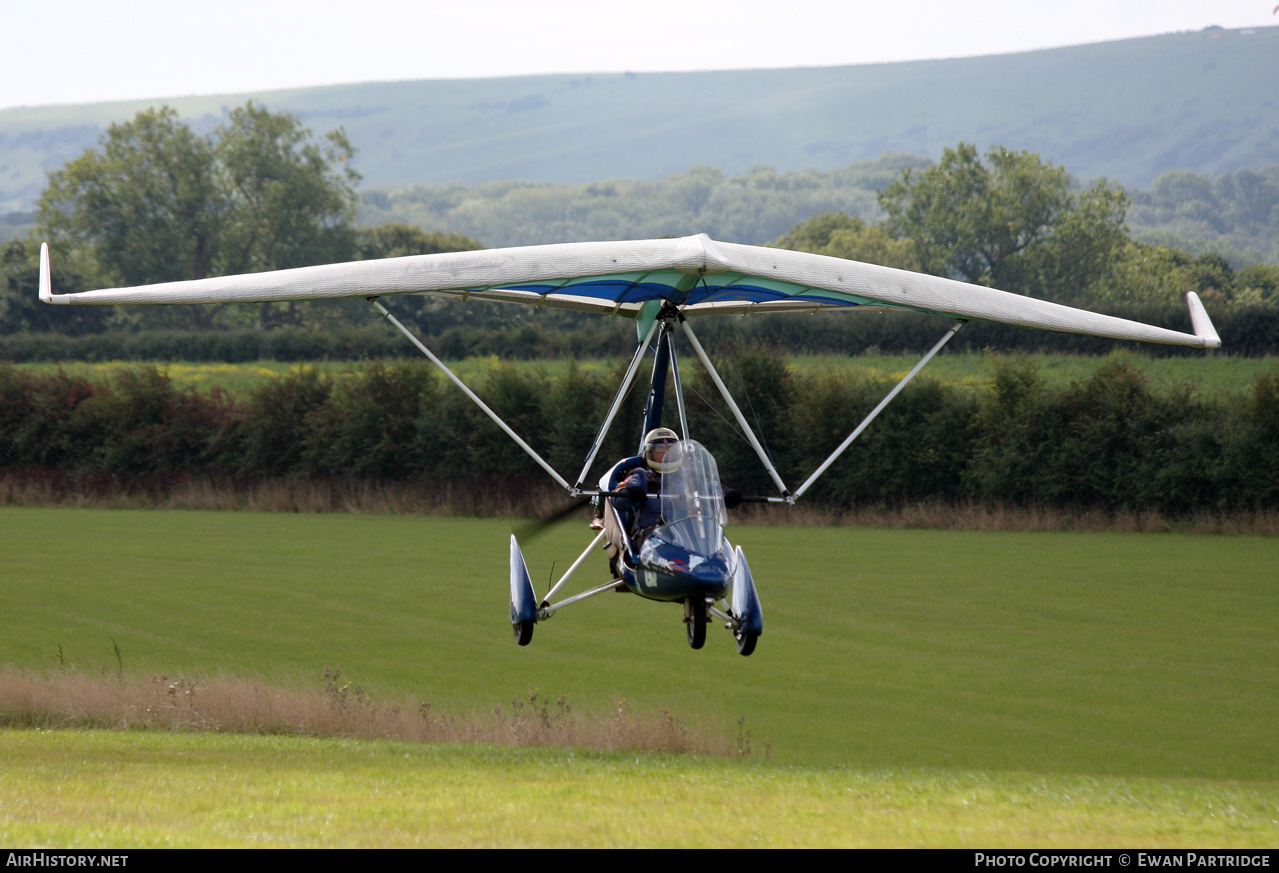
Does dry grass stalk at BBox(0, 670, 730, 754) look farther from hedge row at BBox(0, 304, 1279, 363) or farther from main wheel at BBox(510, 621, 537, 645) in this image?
hedge row at BBox(0, 304, 1279, 363)

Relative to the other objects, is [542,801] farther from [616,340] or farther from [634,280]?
[616,340]

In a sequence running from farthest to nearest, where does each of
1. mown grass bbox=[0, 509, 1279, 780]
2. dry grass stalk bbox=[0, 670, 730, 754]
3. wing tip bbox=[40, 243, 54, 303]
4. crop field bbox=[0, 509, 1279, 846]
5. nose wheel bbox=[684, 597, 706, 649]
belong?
mown grass bbox=[0, 509, 1279, 780] < dry grass stalk bbox=[0, 670, 730, 754] < wing tip bbox=[40, 243, 54, 303] < crop field bbox=[0, 509, 1279, 846] < nose wheel bbox=[684, 597, 706, 649]

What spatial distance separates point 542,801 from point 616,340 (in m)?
37.8

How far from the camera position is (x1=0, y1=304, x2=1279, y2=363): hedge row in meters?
43.9

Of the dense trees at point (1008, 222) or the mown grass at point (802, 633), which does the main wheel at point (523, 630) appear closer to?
the mown grass at point (802, 633)

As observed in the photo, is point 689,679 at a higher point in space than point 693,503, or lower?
lower

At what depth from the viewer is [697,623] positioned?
7.87 m

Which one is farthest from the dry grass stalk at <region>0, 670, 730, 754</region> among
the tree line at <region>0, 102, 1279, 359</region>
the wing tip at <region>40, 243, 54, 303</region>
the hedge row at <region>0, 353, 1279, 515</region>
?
the tree line at <region>0, 102, 1279, 359</region>

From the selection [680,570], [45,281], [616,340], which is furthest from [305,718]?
[616,340]

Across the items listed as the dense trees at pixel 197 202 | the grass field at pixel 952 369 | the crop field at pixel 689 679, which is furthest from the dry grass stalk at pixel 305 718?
the dense trees at pixel 197 202

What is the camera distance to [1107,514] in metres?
29.3

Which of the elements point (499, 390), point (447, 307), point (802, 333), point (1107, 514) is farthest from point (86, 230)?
point (1107, 514)

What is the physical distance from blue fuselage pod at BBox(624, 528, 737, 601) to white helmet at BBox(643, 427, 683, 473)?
1.56ft

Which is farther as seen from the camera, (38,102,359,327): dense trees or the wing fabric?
(38,102,359,327): dense trees
